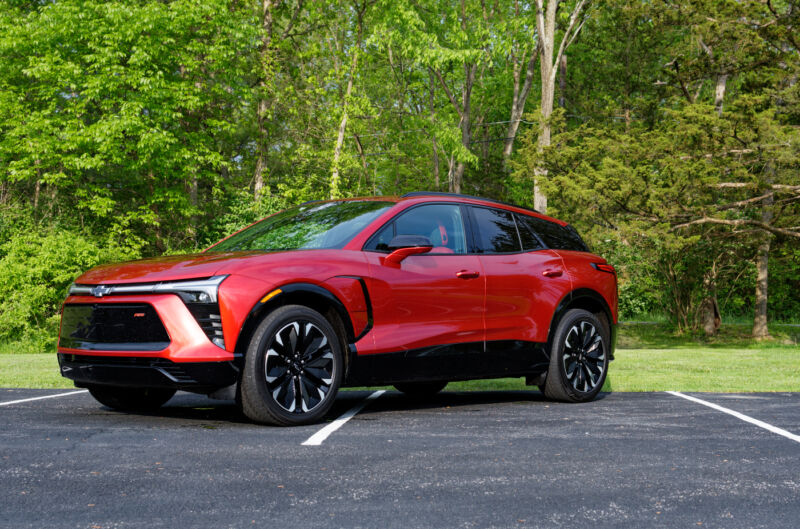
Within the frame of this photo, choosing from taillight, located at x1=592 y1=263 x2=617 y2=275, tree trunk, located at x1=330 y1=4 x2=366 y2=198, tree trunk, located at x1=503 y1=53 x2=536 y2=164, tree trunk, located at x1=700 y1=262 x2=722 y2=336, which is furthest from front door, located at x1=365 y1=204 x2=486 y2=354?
tree trunk, located at x1=503 y1=53 x2=536 y2=164

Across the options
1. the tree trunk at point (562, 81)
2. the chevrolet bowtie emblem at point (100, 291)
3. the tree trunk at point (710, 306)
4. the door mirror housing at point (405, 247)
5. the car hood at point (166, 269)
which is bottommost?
the tree trunk at point (710, 306)

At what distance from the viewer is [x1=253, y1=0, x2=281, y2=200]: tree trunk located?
100 ft

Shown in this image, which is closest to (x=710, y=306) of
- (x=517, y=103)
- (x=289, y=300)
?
(x=517, y=103)

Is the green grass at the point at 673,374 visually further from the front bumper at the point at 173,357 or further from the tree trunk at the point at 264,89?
the tree trunk at the point at 264,89

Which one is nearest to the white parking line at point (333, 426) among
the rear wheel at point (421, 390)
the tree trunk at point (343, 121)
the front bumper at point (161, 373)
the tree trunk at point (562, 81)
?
the rear wheel at point (421, 390)

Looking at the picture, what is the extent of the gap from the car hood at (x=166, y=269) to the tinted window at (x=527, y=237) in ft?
9.25

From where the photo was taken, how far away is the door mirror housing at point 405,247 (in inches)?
257

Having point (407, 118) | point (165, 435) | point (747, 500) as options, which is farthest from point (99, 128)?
point (747, 500)

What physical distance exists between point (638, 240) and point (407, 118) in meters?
18.9

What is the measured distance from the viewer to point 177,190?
26.1 m

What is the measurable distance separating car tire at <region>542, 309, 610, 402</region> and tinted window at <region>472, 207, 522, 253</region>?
3.10ft

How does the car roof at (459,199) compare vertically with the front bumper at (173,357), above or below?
above

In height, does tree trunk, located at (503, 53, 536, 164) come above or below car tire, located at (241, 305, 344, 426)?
above

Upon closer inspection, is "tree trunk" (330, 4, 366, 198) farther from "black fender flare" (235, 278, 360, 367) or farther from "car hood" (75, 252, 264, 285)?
"black fender flare" (235, 278, 360, 367)
